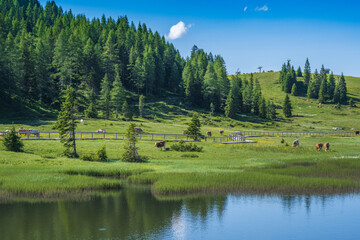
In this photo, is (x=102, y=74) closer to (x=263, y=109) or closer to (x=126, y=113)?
(x=126, y=113)

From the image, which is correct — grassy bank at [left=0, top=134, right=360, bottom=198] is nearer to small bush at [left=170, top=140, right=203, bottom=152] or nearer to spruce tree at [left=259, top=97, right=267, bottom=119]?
small bush at [left=170, top=140, right=203, bottom=152]

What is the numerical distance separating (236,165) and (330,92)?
17087cm

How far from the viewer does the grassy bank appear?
2809 centimetres

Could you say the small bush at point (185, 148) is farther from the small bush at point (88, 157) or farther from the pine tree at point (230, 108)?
the pine tree at point (230, 108)

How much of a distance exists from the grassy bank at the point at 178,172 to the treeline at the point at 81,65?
4795cm

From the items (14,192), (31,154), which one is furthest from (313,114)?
(14,192)

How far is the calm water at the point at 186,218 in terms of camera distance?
19250mm

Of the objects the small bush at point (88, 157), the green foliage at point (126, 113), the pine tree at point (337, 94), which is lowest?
the small bush at point (88, 157)

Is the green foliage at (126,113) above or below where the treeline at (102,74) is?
below

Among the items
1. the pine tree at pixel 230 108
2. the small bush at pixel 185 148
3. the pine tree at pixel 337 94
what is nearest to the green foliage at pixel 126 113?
the pine tree at pixel 230 108

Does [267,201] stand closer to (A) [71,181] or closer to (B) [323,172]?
(B) [323,172]

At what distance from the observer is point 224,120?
11838 cm

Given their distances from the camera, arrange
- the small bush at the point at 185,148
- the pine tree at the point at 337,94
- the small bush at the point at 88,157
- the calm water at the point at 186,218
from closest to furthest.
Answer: the calm water at the point at 186,218 < the small bush at the point at 88,157 < the small bush at the point at 185,148 < the pine tree at the point at 337,94

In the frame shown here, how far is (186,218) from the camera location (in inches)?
862
